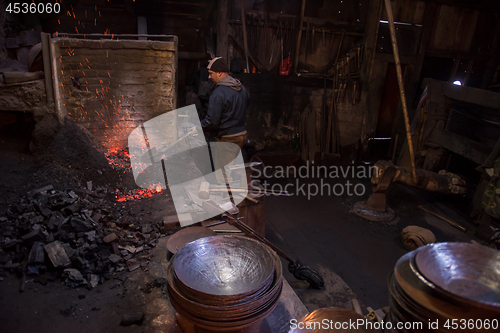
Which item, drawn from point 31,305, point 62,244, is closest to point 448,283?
point 31,305

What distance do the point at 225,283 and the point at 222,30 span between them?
7.91 meters

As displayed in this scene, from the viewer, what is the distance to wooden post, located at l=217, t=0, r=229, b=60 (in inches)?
333

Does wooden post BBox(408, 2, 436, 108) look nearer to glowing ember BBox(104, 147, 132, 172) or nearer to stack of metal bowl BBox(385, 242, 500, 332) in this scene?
glowing ember BBox(104, 147, 132, 172)

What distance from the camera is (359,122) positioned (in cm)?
990

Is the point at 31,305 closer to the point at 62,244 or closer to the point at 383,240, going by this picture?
the point at 62,244

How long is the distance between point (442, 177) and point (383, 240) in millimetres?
1910

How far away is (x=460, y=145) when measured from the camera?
681cm

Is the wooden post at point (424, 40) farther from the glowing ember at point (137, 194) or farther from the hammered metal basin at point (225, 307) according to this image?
the hammered metal basin at point (225, 307)

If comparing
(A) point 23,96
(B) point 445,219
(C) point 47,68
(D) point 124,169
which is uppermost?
(C) point 47,68

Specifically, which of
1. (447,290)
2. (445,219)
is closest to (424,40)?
(445,219)

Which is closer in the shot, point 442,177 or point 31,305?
point 31,305

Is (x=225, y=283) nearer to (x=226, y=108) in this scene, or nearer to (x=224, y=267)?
(x=224, y=267)

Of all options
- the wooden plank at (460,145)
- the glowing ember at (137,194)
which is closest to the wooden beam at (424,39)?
the wooden plank at (460,145)

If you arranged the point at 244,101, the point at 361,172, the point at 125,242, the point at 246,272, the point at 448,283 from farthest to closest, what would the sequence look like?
the point at 361,172
the point at 244,101
the point at 125,242
the point at 246,272
the point at 448,283
